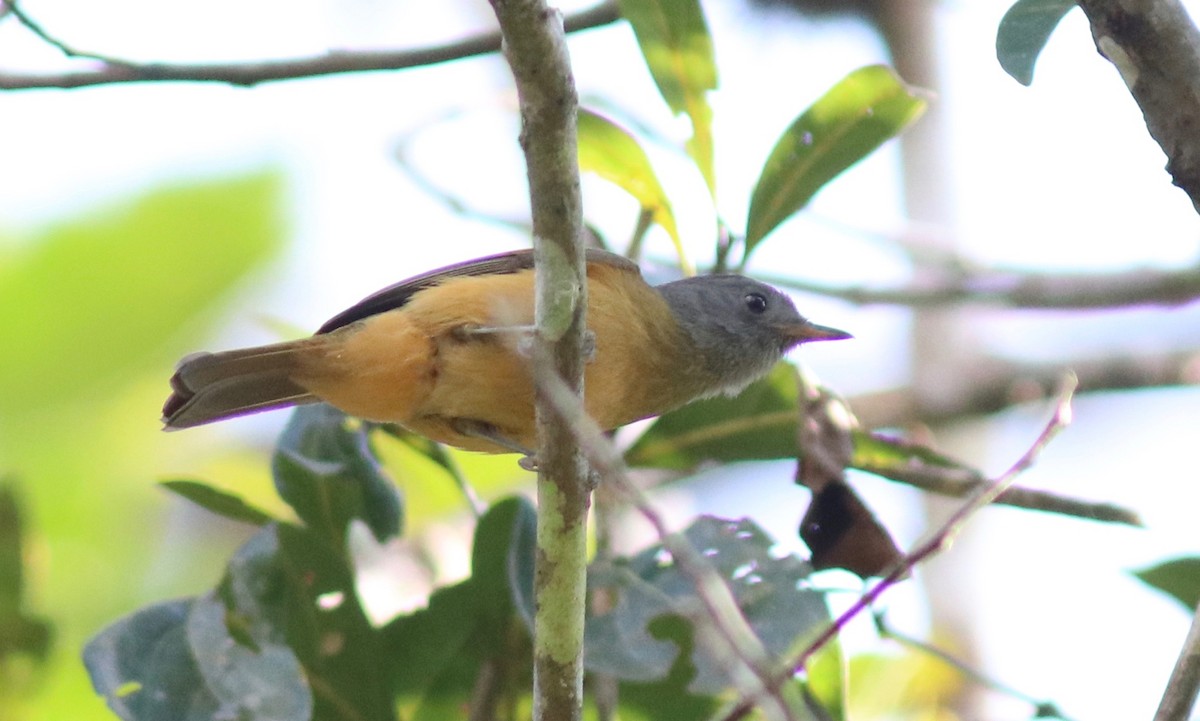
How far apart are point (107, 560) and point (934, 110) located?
426cm

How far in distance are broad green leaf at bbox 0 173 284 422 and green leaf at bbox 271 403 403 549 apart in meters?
3.40

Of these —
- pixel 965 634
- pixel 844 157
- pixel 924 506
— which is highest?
pixel 844 157

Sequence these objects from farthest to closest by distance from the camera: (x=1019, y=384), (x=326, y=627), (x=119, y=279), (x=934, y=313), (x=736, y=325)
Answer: (x=119, y=279) → (x=934, y=313) → (x=1019, y=384) → (x=736, y=325) → (x=326, y=627)

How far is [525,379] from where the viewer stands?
3.60 metres

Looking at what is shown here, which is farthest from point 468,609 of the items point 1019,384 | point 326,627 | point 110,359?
point 110,359

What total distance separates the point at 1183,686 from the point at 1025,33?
1326 mm

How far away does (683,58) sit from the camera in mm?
3914

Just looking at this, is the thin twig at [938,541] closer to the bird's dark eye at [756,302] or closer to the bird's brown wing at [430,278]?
the bird's brown wing at [430,278]

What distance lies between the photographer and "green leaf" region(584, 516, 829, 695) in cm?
335

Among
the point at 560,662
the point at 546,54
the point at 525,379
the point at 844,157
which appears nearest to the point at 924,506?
the point at 844,157

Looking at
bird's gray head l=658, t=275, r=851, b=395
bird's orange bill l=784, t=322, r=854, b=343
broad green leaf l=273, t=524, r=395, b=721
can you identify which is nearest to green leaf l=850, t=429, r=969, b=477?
bird's gray head l=658, t=275, r=851, b=395

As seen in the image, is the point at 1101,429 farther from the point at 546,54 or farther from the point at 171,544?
the point at 546,54

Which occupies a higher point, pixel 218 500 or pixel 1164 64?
pixel 1164 64

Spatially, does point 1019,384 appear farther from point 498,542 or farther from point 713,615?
point 713,615
